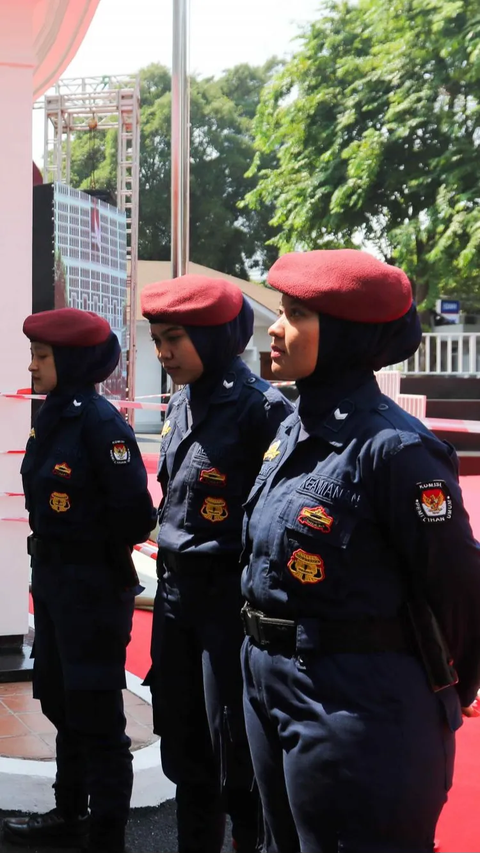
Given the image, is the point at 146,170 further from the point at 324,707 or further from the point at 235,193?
the point at 324,707

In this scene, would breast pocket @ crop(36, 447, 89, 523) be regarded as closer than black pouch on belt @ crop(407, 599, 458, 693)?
No

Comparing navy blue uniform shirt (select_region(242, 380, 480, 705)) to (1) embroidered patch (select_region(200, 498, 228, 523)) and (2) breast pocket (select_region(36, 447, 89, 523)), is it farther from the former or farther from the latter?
(2) breast pocket (select_region(36, 447, 89, 523))

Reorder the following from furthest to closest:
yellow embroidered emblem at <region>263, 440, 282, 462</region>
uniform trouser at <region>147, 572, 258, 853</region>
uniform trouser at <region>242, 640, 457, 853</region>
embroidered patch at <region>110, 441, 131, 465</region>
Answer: embroidered patch at <region>110, 441, 131, 465</region> → uniform trouser at <region>147, 572, 258, 853</region> → yellow embroidered emblem at <region>263, 440, 282, 462</region> → uniform trouser at <region>242, 640, 457, 853</region>

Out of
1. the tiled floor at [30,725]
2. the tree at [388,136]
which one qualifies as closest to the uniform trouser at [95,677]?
the tiled floor at [30,725]

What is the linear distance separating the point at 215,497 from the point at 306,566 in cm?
86

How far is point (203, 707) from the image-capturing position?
287 cm

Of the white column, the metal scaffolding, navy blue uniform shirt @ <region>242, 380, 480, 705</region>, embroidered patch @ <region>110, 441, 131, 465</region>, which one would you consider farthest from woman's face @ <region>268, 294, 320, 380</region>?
the metal scaffolding

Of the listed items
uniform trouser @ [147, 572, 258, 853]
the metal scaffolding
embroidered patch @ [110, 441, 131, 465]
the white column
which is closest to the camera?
uniform trouser @ [147, 572, 258, 853]

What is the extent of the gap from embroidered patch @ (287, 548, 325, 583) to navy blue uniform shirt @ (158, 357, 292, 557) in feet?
2.59

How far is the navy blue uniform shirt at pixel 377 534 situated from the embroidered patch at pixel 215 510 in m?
0.74

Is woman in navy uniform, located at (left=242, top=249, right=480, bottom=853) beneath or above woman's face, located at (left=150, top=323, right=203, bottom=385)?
beneath

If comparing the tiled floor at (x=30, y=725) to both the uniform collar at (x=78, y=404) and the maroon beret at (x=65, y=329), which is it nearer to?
the uniform collar at (x=78, y=404)

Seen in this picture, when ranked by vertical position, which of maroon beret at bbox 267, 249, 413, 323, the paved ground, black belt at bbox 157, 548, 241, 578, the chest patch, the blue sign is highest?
maroon beret at bbox 267, 249, 413, 323

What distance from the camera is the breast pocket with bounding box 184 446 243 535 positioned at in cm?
279
